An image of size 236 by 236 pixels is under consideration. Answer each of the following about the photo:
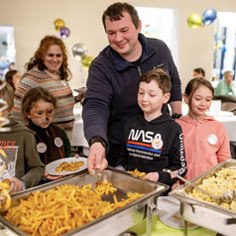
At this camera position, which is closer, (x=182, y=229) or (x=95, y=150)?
(x=182, y=229)

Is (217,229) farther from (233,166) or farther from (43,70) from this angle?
(43,70)

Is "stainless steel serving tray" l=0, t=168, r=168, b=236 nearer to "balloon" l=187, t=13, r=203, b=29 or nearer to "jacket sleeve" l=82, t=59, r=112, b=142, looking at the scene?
"jacket sleeve" l=82, t=59, r=112, b=142

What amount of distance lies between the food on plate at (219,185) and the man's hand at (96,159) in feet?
0.96

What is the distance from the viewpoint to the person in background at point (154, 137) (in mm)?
1273

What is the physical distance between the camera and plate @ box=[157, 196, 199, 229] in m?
0.95

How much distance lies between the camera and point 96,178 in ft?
3.49

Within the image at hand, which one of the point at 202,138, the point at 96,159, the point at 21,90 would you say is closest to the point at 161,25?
the point at 21,90

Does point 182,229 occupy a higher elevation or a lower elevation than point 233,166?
lower

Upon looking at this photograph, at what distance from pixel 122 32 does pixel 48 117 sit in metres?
0.86

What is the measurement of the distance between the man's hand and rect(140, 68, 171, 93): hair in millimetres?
369

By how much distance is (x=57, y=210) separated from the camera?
2.60ft

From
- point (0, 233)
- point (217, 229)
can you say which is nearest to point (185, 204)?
point (217, 229)

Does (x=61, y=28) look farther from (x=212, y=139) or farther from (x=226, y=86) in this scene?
(x=212, y=139)

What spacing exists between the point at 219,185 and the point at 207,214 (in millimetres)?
192
